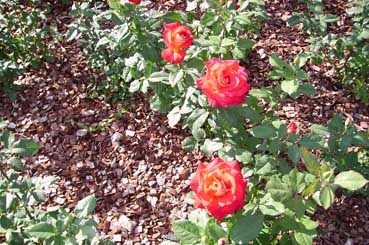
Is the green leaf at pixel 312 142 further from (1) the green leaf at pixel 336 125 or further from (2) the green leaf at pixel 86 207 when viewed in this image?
(2) the green leaf at pixel 86 207

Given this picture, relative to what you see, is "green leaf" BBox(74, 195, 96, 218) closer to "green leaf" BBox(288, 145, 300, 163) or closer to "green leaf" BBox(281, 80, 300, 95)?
A: "green leaf" BBox(288, 145, 300, 163)

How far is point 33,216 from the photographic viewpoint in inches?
97.3

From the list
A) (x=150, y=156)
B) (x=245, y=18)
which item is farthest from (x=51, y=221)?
(x=245, y=18)

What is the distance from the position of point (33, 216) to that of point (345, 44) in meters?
2.04

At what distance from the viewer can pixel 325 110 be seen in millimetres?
3420

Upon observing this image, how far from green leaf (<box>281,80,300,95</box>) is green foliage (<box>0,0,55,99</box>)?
1.83m

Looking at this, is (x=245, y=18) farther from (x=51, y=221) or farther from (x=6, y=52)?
(x=6, y=52)

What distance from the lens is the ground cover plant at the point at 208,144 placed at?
6.35 feet

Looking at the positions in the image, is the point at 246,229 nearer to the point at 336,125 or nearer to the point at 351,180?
the point at 351,180

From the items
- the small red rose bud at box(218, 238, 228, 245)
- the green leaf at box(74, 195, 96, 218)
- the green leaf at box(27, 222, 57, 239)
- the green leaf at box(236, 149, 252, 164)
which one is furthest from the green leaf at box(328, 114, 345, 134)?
the green leaf at box(27, 222, 57, 239)

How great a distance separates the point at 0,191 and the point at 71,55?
1.79 metres

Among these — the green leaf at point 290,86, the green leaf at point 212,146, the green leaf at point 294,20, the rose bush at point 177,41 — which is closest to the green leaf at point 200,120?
the green leaf at point 212,146

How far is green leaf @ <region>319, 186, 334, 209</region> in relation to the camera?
1856mm

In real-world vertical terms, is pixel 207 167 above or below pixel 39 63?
above
